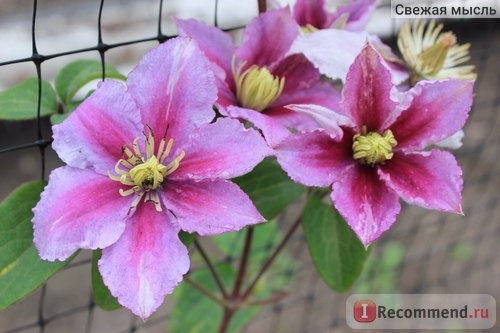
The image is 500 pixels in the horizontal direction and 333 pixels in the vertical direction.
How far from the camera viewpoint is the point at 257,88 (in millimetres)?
635

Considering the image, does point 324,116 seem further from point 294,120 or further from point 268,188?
point 268,188

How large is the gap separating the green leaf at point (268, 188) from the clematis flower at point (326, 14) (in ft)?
0.48

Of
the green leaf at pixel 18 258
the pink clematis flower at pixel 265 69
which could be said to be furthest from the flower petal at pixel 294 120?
the green leaf at pixel 18 258

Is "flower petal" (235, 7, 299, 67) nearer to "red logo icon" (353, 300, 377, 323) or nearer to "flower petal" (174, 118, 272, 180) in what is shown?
"flower petal" (174, 118, 272, 180)

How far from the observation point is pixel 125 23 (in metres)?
2.13

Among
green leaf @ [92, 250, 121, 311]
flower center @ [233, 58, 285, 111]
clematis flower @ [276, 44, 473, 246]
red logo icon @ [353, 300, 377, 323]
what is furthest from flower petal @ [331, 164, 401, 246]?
red logo icon @ [353, 300, 377, 323]

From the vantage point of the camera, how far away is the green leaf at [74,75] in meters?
0.72

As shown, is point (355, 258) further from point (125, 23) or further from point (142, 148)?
point (125, 23)

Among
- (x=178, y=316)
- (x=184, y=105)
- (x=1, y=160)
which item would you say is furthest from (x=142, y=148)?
(x=1, y=160)

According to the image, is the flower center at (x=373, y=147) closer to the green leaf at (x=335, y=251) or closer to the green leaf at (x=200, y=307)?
the green leaf at (x=335, y=251)

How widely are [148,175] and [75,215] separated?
63 millimetres

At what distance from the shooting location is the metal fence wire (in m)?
1.70

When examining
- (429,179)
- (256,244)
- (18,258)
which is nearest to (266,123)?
(429,179)

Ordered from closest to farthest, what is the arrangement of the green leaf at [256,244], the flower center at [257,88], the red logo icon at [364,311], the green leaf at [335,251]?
the flower center at [257,88] < the green leaf at [335,251] < the red logo icon at [364,311] < the green leaf at [256,244]
